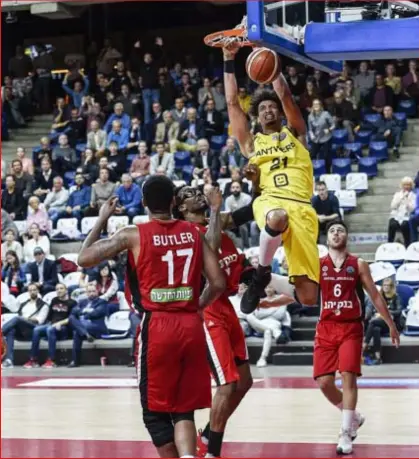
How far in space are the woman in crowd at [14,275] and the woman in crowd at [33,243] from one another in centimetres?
39

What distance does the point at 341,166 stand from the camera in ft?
62.1

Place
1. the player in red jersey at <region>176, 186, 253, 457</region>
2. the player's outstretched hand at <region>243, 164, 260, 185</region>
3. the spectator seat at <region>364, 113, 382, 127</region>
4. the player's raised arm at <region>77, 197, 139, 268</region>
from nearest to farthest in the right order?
the player's raised arm at <region>77, 197, 139, 268</region> → the player in red jersey at <region>176, 186, 253, 457</region> → the player's outstretched hand at <region>243, 164, 260, 185</region> → the spectator seat at <region>364, 113, 382, 127</region>

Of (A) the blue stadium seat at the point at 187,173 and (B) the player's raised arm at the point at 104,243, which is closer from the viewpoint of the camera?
(B) the player's raised arm at the point at 104,243

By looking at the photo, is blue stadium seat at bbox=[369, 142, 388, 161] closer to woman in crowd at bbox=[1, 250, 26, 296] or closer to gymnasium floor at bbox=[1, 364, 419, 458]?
gymnasium floor at bbox=[1, 364, 419, 458]

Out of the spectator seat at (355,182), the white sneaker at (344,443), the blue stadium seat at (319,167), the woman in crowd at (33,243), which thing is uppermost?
the blue stadium seat at (319,167)

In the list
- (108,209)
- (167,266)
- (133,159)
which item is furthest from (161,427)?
(133,159)

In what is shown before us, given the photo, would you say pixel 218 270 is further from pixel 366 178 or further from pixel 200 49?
pixel 200 49

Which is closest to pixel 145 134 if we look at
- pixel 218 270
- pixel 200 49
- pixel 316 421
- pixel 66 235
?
pixel 66 235

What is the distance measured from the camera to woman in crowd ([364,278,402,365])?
1508 centimetres

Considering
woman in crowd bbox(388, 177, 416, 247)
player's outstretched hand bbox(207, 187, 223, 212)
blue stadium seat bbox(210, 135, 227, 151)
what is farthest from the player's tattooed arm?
blue stadium seat bbox(210, 135, 227, 151)

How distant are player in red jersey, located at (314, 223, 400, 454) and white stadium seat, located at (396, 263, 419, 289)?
7.47 metres

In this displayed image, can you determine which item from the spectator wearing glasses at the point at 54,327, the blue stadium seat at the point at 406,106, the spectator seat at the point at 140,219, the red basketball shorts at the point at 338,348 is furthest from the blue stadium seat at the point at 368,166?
the red basketball shorts at the point at 338,348

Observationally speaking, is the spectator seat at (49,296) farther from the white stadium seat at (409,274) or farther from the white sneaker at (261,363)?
the white stadium seat at (409,274)

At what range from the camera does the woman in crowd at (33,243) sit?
18.5 meters
